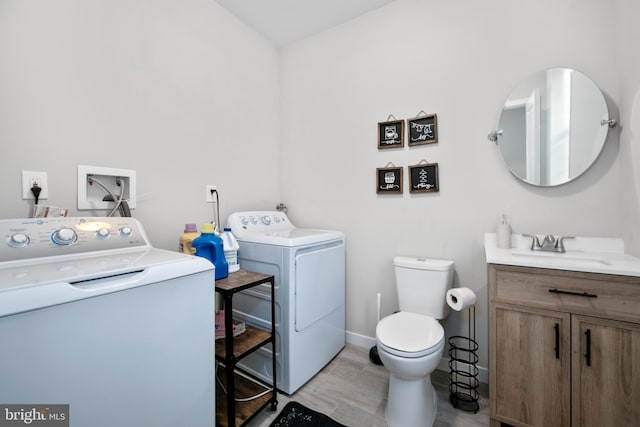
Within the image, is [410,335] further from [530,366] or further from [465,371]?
[465,371]

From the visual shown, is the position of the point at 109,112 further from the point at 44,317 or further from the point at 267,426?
the point at 267,426

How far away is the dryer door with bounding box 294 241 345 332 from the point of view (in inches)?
64.7

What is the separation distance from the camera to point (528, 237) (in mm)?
1569

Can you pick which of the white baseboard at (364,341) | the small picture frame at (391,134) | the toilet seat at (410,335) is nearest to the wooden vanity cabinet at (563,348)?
the toilet seat at (410,335)

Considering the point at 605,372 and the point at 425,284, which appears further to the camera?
the point at 425,284

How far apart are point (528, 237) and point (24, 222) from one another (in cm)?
249

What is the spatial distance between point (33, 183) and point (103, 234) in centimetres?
40

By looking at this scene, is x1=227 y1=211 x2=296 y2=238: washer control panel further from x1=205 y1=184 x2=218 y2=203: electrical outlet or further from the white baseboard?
the white baseboard

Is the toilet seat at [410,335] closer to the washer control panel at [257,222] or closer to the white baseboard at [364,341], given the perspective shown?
the white baseboard at [364,341]

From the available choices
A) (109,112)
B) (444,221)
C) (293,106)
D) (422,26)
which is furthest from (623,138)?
(109,112)

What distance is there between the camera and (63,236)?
1.07 metres

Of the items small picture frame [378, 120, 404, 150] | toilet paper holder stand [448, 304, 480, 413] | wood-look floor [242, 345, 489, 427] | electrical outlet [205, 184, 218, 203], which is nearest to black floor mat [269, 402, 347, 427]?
wood-look floor [242, 345, 489, 427]

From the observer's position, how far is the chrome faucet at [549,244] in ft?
4.83

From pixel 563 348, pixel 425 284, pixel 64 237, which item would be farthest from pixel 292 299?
pixel 563 348
